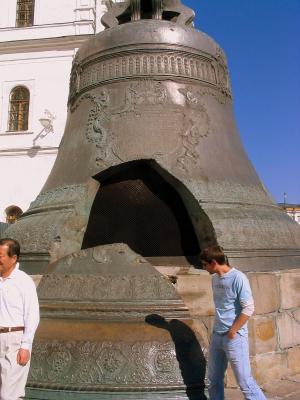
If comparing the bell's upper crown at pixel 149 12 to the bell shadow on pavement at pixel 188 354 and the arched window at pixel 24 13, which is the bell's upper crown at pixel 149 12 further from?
the arched window at pixel 24 13

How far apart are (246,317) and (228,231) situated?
3.24ft

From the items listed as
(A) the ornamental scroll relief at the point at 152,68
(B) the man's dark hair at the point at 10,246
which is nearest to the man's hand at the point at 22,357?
(B) the man's dark hair at the point at 10,246

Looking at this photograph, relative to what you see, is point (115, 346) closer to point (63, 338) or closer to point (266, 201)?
point (63, 338)

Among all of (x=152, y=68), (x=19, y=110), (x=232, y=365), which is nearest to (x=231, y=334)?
(x=232, y=365)

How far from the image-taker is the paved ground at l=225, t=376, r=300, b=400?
2354 mm

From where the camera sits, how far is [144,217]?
143 inches

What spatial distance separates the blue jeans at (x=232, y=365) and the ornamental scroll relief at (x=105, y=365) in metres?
0.18

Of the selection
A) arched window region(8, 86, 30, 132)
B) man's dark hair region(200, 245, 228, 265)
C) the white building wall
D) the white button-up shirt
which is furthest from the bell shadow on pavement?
arched window region(8, 86, 30, 132)

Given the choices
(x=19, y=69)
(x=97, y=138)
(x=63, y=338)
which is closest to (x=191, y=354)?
(x=63, y=338)

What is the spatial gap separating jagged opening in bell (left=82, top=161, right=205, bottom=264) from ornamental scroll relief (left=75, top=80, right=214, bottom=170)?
168mm

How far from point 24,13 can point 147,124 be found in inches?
757

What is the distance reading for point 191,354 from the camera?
232 centimetres

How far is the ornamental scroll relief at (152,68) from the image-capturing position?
3.62 metres

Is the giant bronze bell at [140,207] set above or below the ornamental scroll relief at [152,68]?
below
